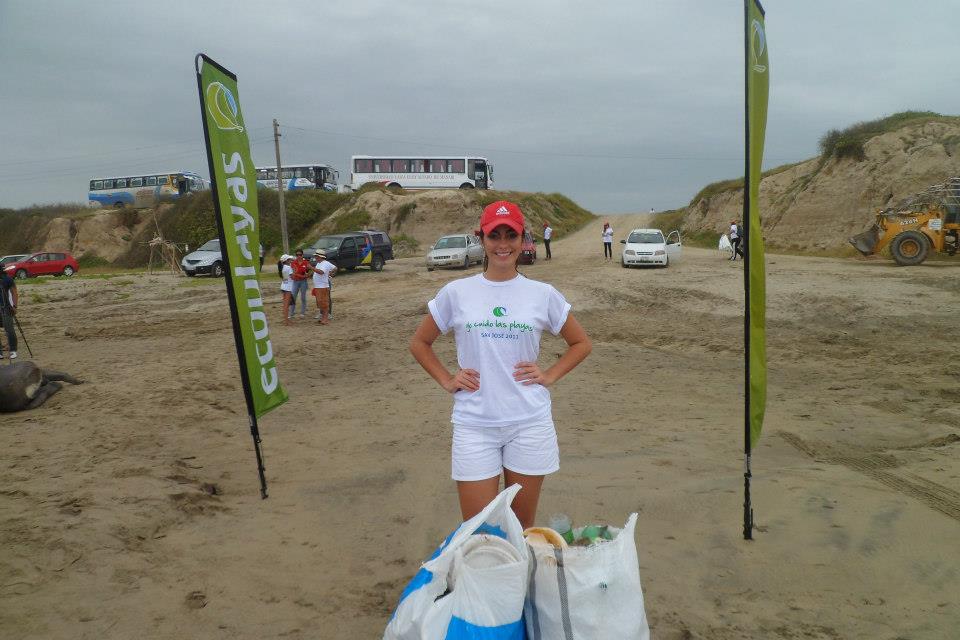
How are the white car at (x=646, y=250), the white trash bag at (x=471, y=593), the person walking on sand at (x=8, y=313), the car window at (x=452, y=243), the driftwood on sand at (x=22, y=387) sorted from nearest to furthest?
the white trash bag at (x=471, y=593), the driftwood on sand at (x=22, y=387), the person walking on sand at (x=8, y=313), the white car at (x=646, y=250), the car window at (x=452, y=243)

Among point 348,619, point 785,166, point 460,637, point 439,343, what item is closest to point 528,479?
point 460,637

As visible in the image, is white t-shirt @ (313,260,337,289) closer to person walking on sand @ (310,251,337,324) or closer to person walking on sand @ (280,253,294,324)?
person walking on sand @ (310,251,337,324)

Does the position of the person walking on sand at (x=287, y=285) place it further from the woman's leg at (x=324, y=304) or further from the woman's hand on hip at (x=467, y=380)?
the woman's hand on hip at (x=467, y=380)

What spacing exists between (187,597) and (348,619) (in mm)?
874

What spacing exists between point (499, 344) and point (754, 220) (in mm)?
1918

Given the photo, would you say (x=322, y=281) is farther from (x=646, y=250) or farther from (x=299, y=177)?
(x=299, y=177)

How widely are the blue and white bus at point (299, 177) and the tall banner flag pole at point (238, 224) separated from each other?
1971 inches

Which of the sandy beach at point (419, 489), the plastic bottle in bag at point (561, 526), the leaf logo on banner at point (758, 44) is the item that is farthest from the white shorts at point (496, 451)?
the leaf logo on banner at point (758, 44)

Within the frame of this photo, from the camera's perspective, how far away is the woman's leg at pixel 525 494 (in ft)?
9.09

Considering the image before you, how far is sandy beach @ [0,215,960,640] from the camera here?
10.6 feet

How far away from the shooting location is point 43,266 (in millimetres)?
31078

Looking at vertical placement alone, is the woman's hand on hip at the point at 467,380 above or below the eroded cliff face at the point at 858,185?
below

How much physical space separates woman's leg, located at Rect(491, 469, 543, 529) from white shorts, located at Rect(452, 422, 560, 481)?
31mm

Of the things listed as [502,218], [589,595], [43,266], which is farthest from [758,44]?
[43,266]
